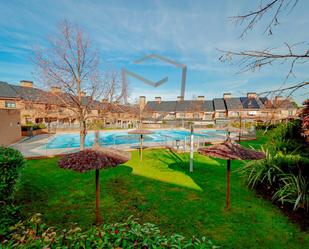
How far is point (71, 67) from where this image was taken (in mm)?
11375

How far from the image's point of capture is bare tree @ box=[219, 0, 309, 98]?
242cm

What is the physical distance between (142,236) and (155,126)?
32.7 metres

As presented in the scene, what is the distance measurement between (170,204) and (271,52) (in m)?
5.20

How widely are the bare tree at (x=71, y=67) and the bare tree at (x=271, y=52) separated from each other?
10.7 metres

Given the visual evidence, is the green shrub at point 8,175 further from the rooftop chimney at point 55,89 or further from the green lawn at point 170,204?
the rooftop chimney at point 55,89

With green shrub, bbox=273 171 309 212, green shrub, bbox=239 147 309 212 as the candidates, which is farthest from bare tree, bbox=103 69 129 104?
green shrub, bbox=273 171 309 212

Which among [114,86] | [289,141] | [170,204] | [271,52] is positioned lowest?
[170,204]

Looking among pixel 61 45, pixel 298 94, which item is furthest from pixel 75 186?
pixel 61 45

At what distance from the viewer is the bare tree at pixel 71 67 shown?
11.0m

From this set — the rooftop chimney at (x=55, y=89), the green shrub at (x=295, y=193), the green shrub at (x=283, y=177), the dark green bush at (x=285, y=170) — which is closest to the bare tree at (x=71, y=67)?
the rooftop chimney at (x=55, y=89)

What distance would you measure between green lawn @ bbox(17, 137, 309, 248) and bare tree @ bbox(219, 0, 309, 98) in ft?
12.7

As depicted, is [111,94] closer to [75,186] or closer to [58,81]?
[58,81]

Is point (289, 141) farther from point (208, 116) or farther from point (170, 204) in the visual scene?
point (208, 116)

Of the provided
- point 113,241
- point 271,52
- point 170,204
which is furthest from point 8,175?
point 271,52
